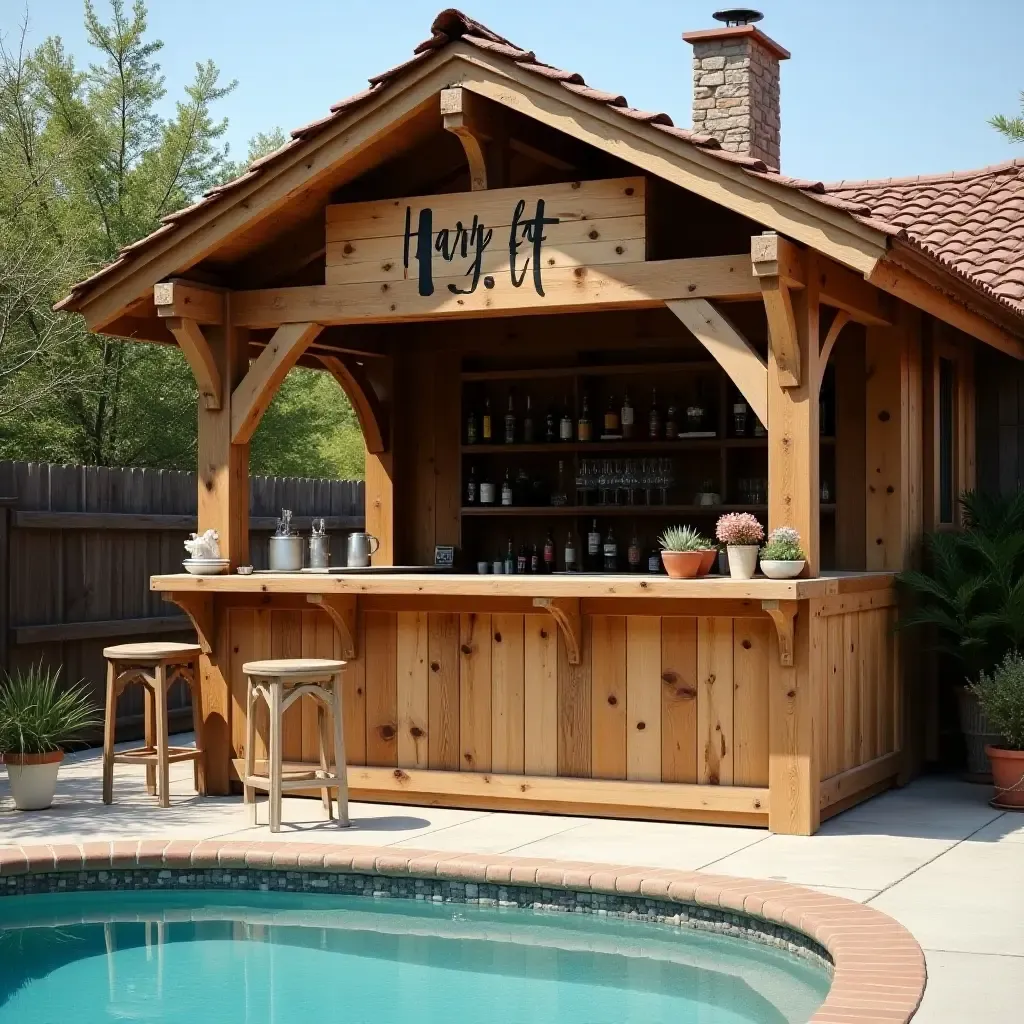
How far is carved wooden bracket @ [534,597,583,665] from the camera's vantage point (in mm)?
7852

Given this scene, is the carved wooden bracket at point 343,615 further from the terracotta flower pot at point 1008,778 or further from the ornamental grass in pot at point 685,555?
the terracotta flower pot at point 1008,778

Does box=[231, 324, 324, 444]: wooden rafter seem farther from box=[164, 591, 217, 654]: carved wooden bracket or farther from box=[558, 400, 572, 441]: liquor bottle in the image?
box=[558, 400, 572, 441]: liquor bottle

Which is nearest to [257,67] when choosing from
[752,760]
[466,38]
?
[466,38]

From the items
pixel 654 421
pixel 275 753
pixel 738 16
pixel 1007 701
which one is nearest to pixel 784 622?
pixel 1007 701

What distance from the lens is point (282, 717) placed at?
7.80 m

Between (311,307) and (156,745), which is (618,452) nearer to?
(311,307)

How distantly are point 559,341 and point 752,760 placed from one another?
3.59 meters

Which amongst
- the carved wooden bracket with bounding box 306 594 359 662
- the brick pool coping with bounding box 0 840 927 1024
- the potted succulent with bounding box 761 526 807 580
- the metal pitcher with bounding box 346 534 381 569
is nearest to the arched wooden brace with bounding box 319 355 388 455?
the metal pitcher with bounding box 346 534 381 569

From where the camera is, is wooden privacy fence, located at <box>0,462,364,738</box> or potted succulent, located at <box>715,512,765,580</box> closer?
potted succulent, located at <box>715,512,765,580</box>

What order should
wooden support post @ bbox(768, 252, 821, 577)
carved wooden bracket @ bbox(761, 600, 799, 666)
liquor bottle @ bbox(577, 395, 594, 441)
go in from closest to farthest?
carved wooden bracket @ bbox(761, 600, 799, 666) → wooden support post @ bbox(768, 252, 821, 577) → liquor bottle @ bbox(577, 395, 594, 441)

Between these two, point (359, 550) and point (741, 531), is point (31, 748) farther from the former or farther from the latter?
point (741, 531)

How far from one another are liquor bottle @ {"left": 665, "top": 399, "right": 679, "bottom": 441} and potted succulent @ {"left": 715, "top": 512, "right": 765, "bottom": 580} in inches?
100

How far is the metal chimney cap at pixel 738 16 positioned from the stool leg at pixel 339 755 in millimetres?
6913

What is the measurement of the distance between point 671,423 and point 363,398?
81.4 inches
